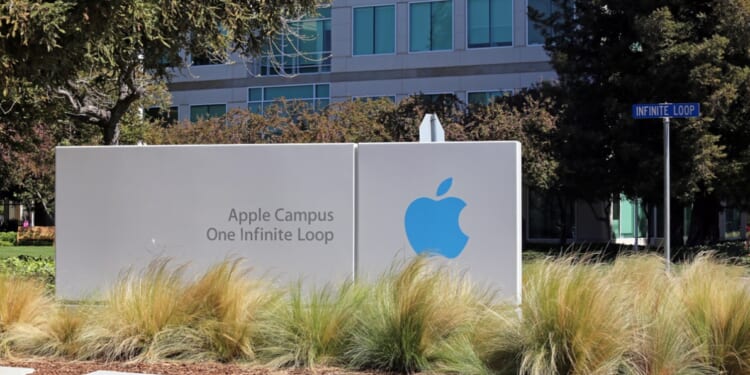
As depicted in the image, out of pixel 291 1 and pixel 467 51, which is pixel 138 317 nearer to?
pixel 291 1

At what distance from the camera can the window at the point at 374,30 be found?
39.3m

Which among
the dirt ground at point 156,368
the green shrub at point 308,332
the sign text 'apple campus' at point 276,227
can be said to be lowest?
the dirt ground at point 156,368

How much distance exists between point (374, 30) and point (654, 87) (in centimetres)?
1973

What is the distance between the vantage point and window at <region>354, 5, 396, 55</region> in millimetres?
39281

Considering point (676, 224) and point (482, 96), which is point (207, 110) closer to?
point (482, 96)

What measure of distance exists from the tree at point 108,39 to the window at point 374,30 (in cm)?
2170

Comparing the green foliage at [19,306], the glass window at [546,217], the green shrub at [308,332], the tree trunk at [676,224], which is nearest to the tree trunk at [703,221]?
the tree trunk at [676,224]

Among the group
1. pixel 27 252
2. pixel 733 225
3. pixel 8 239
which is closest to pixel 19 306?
pixel 27 252

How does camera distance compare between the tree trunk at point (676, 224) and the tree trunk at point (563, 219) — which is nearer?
the tree trunk at point (676, 224)

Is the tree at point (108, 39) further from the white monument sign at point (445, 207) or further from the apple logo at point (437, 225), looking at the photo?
the apple logo at point (437, 225)

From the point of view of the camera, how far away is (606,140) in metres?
23.9

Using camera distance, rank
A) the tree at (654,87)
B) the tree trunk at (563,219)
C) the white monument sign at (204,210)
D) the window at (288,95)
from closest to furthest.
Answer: the white monument sign at (204,210) → the tree at (654,87) → the tree trunk at (563,219) → the window at (288,95)

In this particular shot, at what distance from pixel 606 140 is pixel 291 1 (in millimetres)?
12549

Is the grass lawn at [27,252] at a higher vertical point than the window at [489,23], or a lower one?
lower
